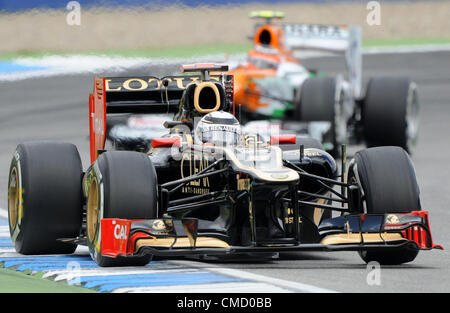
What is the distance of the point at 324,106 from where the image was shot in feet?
61.3

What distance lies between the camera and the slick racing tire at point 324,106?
18.6 metres

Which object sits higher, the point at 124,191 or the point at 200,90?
Result: the point at 200,90

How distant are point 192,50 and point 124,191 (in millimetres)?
12905

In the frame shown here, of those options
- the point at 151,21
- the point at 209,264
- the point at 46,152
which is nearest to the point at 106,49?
the point at 46,152

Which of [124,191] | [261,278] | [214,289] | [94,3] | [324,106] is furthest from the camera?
[324,106]

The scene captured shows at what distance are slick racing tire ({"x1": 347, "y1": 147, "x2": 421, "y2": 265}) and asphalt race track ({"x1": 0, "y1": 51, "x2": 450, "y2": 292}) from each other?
0.55ft

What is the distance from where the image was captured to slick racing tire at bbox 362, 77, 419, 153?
63.5 feet

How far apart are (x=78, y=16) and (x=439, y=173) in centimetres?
573

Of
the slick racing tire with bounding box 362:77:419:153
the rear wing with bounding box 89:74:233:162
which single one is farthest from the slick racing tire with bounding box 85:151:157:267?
the slick racing tire with bounding box 362:77:419:153

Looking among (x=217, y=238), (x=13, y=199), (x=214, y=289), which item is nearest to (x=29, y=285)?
(x=214, y=289)

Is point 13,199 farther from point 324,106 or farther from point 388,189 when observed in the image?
point 324,106

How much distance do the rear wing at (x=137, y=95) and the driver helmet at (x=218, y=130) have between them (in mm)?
995

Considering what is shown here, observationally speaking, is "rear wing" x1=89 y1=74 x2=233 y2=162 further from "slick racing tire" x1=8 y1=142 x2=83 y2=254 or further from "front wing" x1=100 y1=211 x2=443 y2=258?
"front wing" x1=100 y1=211 x2=443 y2=258
